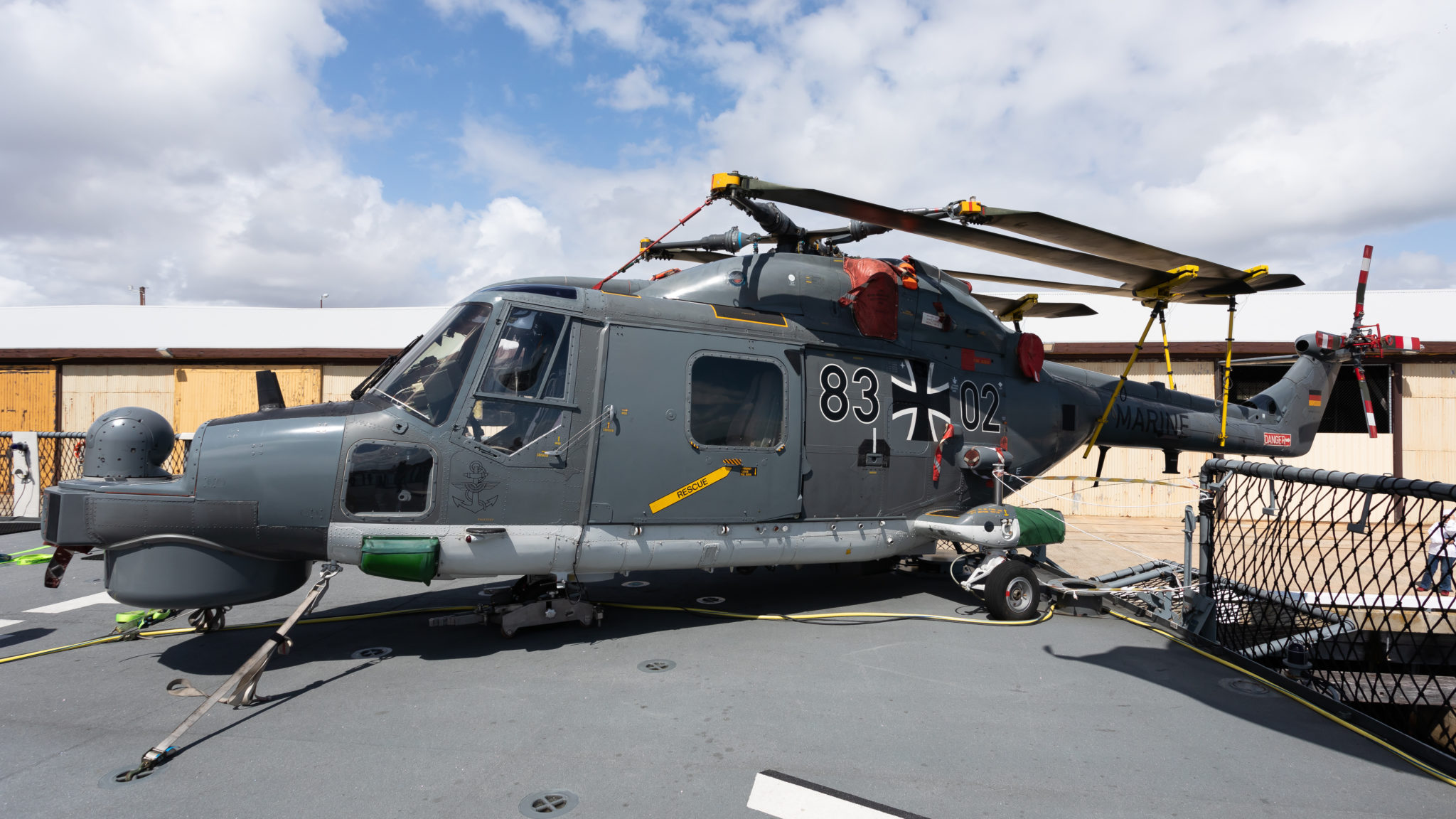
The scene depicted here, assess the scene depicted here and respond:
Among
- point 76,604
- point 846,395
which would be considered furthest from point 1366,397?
point 76,604

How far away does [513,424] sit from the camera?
17.6 ft

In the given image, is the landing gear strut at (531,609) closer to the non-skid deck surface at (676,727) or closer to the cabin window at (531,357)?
the non-skid deck surface at (676,727)

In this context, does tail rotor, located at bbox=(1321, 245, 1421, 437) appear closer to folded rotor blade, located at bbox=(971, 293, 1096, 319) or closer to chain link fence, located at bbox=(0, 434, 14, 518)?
folded rotor blade, located at bbox=(971, 293, 1096, 319)

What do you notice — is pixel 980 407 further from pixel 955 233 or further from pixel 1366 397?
pixel 1366 397

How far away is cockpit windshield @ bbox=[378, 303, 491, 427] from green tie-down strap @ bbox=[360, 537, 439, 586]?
0.85 m

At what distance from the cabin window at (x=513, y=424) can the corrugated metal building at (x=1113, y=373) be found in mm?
12626

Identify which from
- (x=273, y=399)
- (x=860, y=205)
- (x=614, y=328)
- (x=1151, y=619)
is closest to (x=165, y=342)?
(x=273, y=399)

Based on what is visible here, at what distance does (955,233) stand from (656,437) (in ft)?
9.65

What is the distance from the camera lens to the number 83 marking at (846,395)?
653 centimetres

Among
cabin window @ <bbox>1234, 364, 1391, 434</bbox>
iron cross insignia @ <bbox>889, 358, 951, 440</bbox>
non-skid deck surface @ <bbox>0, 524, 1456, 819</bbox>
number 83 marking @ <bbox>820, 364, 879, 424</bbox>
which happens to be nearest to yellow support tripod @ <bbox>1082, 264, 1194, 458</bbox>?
iron cross insignia @ <bbox>889, 358, 951, 440</bbox>

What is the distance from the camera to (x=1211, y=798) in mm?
3379

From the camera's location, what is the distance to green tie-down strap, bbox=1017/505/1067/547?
22.5 ft

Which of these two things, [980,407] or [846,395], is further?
[980,407]

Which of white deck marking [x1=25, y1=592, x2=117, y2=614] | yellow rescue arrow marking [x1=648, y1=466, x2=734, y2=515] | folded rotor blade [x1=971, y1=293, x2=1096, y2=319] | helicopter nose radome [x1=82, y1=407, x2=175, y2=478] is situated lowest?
white deck marking [x1=25, y1=592, x2=117, y2=614]
